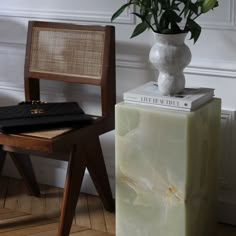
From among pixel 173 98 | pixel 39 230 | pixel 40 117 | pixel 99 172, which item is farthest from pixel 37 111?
pixel 173 98

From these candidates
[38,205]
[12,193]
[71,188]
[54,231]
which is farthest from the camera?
[12,193]

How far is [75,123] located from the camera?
2.45m

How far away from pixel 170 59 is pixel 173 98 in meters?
0.15

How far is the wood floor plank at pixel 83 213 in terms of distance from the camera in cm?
272

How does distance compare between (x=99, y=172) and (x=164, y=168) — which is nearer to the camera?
(x=164, y=168)

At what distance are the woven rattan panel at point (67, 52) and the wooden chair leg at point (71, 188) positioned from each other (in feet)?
1.36

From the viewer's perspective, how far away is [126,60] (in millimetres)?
2750

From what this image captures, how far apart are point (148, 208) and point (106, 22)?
937 mm

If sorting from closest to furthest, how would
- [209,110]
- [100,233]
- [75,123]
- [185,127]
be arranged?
[185,127], [209,110], [75,123], [100,233]

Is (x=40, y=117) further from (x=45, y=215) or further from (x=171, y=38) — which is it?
(x=171, y=38)

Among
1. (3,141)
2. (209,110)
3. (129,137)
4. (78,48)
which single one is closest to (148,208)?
(129,137)

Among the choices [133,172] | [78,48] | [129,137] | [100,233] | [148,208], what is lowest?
[100,233]

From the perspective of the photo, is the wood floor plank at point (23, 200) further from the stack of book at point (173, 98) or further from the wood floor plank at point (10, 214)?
the stack of book at point (173, 98)

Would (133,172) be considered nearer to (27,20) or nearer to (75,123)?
(75,123)
